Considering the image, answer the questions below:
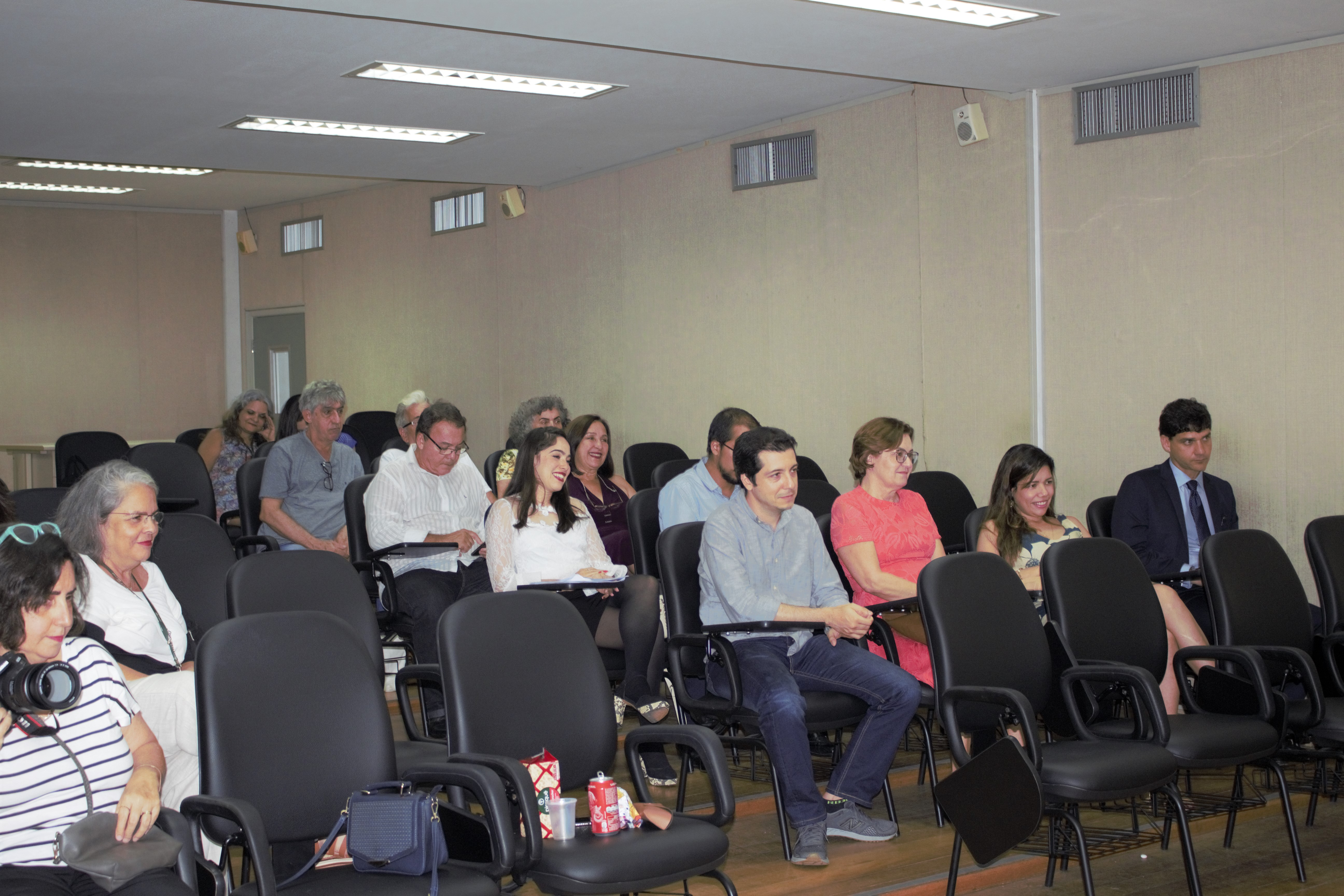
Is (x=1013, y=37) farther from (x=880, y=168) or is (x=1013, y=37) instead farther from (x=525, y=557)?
(x=525, y=557)

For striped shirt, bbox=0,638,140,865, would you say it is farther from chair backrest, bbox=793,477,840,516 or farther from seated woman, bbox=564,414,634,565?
chair backrest, bbox=793,477,840,516

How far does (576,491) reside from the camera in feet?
17.5

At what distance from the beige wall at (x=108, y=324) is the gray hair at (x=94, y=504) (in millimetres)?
8923

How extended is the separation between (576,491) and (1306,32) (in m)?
3.35

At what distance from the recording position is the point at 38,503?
4438 mm

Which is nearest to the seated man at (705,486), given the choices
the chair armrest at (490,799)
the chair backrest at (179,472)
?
the chair armrest at (490,799)

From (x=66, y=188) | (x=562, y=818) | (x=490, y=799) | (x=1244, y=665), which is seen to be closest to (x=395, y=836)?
(x=490, y=799)

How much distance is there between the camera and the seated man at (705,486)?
491cm

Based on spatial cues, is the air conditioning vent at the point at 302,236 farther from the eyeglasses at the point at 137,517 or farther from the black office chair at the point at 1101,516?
the eyeglasses at the point at 137,517

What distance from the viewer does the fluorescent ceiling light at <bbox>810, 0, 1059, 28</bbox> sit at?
4566 mm

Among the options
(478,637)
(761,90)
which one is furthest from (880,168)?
(478,637)

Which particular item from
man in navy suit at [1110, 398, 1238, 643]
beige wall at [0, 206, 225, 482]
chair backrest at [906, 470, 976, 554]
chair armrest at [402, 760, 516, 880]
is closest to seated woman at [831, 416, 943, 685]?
man in navy suit at [1110, 398, 1238, 643]

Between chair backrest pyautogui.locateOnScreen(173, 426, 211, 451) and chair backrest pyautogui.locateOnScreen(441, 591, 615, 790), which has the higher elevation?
chair backrest pyautogui.locateOnScreen(173, 426, 211, 451)

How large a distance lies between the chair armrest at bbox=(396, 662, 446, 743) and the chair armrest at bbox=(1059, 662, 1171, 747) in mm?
1730
